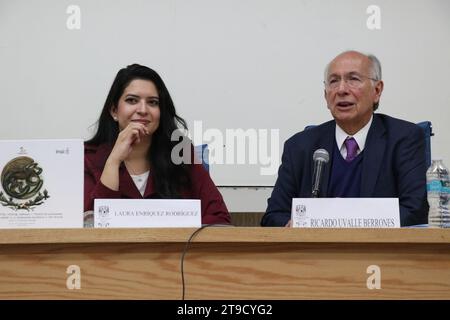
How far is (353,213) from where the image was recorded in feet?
5.80

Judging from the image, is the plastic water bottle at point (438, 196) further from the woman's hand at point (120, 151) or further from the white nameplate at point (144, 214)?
the woman's hand at point (120, 151)

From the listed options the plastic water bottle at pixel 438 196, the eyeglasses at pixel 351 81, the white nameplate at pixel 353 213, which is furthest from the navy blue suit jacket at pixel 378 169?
the white nameplate at pixel 353 213

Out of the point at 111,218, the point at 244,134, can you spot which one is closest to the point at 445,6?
the point at 244,134

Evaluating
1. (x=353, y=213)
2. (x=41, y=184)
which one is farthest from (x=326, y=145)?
(x=41, y=184)

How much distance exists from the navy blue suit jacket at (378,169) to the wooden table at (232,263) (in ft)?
1.95

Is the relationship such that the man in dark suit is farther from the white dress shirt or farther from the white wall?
the white wall

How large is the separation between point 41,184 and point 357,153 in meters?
1.13

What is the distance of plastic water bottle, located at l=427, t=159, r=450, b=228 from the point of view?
191cm

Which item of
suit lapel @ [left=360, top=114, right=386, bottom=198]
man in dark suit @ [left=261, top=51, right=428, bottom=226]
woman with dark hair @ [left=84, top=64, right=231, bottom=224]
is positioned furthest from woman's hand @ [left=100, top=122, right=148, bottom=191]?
suit lapel @ [left=360, top=114, right=386, bottom=198]

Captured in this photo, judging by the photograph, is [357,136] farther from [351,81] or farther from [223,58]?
[223,58]

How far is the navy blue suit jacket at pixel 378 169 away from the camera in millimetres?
2348

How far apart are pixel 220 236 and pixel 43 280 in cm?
41

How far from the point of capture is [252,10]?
329 cm
